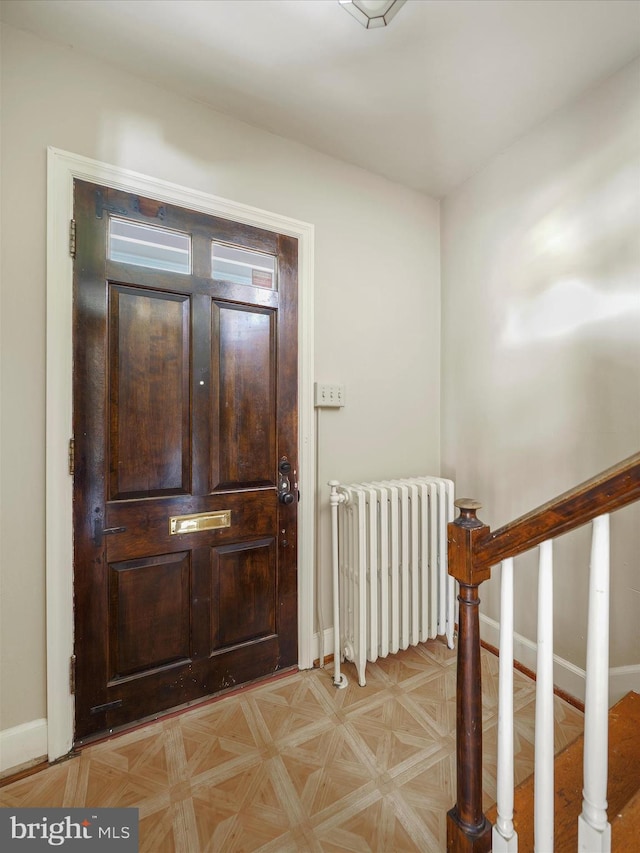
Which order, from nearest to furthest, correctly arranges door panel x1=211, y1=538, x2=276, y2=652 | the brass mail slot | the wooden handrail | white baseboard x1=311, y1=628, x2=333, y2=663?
the wooden handrail < the brass mail slot < door panel x1=211, y1=538, x2=276, y2=652 < white baseboard x1=311, y1=628, x2=333, y2=663

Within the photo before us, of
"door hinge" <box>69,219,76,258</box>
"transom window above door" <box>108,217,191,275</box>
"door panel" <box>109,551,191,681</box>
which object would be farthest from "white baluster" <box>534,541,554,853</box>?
"door hinge" <box>69,219,76,258</box>

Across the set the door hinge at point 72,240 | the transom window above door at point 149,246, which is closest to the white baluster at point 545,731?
the transom window above door at point 149,246

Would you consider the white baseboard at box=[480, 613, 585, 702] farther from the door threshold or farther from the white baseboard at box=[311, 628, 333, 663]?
the door threshold

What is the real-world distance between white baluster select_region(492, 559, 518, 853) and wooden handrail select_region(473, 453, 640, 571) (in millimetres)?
49

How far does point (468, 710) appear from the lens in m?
0.97

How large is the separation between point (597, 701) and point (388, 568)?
125 cm

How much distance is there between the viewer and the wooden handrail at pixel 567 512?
73 centimetres

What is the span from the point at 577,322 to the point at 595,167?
68 cm

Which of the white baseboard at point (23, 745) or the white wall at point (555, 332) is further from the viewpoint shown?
the white wall at point (555, 332)

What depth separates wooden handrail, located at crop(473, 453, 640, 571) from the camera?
733 mm

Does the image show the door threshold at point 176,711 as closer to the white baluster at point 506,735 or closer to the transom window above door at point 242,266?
the white baluster at point 506,735

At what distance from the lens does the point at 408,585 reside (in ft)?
6.61
